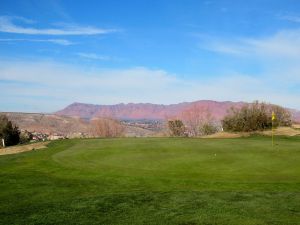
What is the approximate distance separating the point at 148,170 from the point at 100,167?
2.11 meters

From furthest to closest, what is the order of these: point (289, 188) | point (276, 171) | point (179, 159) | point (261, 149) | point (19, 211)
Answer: point (261, 149) → point (179, 159) → point (276, 171) → point (289, 188) → point (19, 211)

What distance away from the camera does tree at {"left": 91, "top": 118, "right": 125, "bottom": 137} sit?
96.0 metres

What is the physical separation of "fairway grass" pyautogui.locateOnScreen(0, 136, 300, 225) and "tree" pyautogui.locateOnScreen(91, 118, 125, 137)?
242 feet

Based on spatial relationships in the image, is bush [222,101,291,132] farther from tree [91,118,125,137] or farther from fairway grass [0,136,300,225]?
tree [91,118,125,137]

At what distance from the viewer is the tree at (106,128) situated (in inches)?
3780

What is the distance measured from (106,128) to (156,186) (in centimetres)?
8619

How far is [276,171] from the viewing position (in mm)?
15750

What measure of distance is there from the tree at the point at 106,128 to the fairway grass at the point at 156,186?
7371cm

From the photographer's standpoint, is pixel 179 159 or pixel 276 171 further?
pixel 179 159

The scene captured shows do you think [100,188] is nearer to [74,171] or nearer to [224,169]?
[74,171]

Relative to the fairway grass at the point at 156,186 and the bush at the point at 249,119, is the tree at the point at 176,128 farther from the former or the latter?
the fairway grass at the point at 156,186

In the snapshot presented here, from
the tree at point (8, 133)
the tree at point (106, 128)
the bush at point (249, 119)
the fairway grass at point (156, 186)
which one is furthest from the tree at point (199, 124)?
the fairway grass at point (156, 186)

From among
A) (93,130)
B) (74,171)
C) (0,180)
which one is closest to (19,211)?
(0,180)

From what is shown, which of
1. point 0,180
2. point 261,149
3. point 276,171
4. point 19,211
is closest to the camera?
point 19,211
